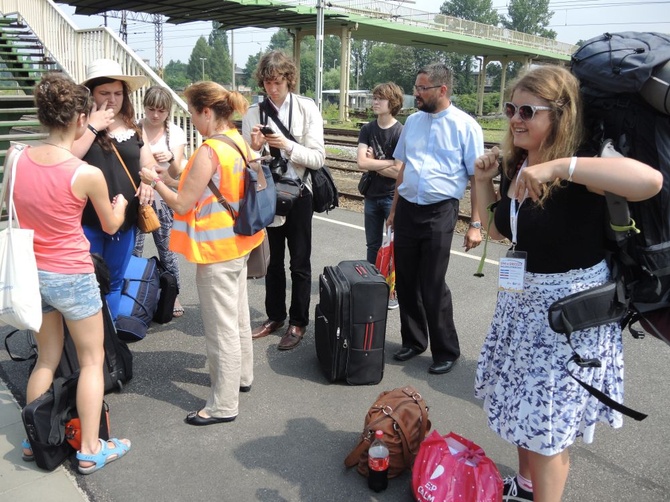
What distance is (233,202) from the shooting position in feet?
10.7

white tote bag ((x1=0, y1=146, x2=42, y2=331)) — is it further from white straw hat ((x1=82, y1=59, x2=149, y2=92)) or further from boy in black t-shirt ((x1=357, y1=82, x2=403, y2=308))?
boy in black t-shirt ((x1=357, y1=82, x2=403, y2=308))

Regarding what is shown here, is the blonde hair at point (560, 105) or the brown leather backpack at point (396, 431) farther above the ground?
the blonde hair at point (560, 105)

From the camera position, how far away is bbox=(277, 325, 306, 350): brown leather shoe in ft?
14.5

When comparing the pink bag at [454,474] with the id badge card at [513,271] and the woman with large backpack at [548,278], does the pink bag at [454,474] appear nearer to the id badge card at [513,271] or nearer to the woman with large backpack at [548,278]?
the woman with large backpack at [548,278]

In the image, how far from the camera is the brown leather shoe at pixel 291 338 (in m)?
4.41

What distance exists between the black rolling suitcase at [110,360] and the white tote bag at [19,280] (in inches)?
32.0

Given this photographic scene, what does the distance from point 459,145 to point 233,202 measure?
1.64 meters

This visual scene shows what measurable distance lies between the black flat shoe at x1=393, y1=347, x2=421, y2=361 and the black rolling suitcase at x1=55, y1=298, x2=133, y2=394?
1.86m

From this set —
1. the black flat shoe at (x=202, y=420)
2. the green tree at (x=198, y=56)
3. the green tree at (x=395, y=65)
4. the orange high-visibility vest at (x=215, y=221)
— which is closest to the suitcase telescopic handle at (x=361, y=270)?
Answer: the orange high-visibility vest at (x=215, y=221)

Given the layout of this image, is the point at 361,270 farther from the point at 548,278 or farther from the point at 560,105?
the point at 560,105

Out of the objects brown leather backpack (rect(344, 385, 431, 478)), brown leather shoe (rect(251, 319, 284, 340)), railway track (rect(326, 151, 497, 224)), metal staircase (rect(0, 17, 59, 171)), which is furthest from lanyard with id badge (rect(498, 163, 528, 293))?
metal staircase (rect(0, 17, 59, 171))

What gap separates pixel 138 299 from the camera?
4324 millimetres

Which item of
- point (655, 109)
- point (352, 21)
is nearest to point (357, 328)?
point (655, 109)

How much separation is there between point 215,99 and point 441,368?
7.72ft
